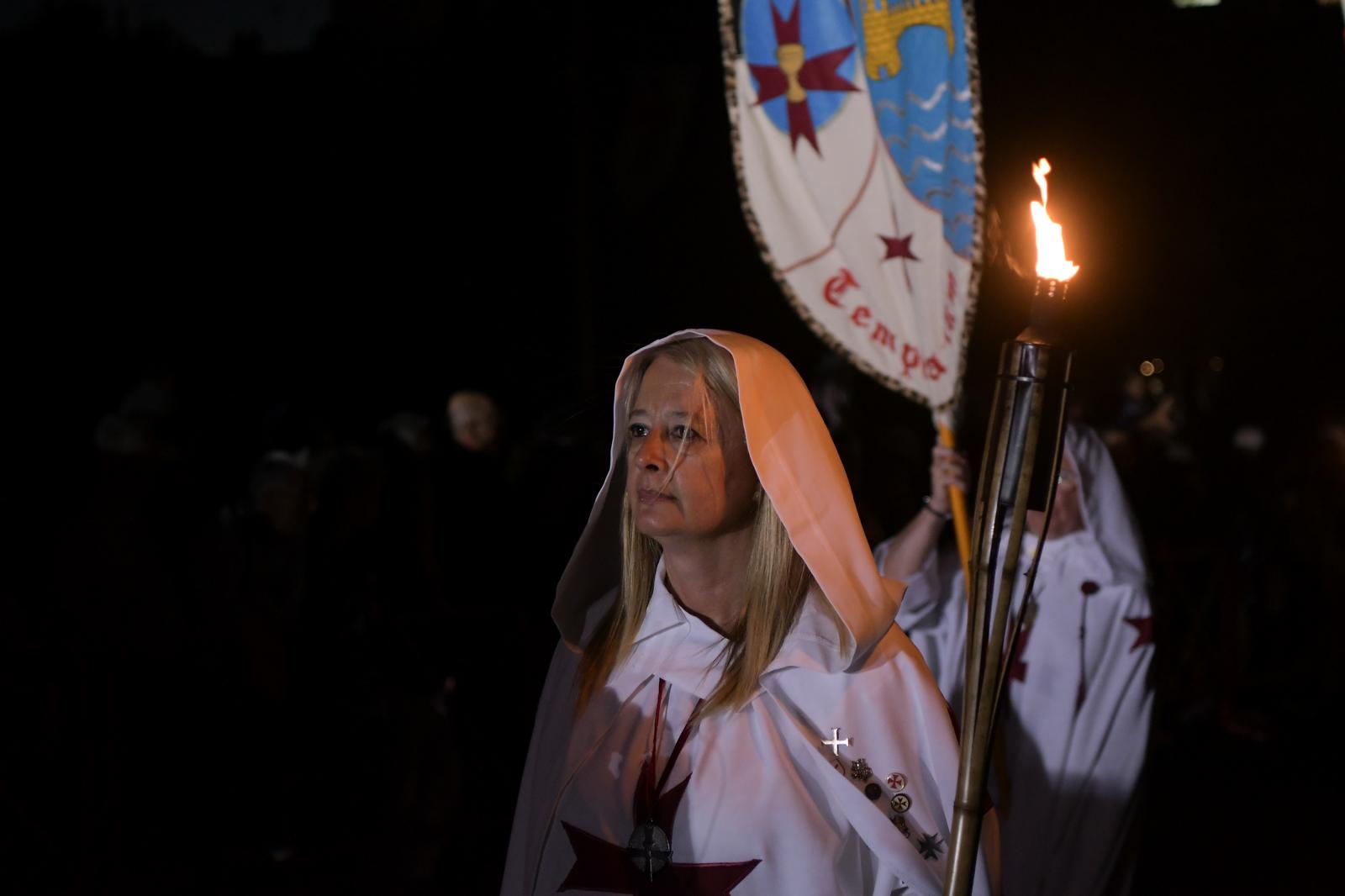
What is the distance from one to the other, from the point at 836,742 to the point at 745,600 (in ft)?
1.31

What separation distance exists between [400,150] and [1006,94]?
27.7 feet

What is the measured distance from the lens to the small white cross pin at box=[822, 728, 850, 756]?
9.43ft

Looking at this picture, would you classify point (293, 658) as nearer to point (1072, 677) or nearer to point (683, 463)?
point (1072, 677)

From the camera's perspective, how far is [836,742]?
2883 mm

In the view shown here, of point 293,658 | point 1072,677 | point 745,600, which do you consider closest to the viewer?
point 745,600

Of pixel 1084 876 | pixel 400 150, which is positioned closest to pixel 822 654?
pixel 1084 876

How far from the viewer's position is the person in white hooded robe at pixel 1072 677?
16.8 ft

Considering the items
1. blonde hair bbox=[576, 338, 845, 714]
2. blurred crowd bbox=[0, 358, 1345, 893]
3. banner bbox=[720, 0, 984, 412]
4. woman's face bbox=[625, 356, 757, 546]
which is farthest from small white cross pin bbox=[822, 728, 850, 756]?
blurred crowd bbox=[0, 358, 1345, 893]

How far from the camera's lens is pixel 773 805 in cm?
286

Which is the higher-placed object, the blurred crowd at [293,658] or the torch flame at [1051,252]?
the torch flame at [1051,252]

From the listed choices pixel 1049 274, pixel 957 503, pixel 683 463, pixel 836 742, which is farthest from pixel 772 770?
pixel 957 503

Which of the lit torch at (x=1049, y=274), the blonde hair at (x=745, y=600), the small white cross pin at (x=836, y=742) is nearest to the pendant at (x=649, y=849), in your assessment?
the blonde hair at (x=745, y=600)

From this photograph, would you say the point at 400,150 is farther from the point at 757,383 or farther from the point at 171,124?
the point at 757,383

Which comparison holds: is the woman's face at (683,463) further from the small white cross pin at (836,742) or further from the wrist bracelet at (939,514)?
the wrist bracelet at (939,514)
